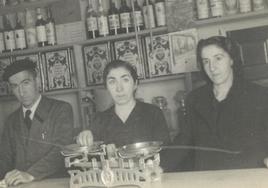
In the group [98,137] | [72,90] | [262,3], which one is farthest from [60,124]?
[262,3]

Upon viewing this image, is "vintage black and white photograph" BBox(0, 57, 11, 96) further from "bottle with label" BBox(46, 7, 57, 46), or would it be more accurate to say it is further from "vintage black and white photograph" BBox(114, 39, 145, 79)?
"vintage black and white photograph" BBox(114, 39, 145, 79)

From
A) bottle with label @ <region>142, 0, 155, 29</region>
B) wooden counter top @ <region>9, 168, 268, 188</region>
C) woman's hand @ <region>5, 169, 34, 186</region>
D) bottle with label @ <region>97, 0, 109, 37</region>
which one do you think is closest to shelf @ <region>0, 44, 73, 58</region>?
bottle with label @ <region>97, 0, 109, 37</region>

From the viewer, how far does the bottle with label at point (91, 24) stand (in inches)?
52.5

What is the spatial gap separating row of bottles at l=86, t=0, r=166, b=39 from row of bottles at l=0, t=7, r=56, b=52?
0.39 feet

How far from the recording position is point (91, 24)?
1357 millimetres

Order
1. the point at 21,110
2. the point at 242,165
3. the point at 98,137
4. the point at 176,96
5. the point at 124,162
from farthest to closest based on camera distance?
the point at 176,96
the point at 21,110
the point at 98,137
the point at 242,165
the point at 124,162

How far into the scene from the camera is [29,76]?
115cm

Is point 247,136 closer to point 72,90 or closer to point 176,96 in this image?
point 176,96

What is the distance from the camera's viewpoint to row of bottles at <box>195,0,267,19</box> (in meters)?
1.21

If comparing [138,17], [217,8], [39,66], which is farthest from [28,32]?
[217,8]

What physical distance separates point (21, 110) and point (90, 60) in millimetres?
301

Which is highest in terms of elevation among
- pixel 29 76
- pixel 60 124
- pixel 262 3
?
pixel 262 3

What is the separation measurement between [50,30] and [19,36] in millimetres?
122

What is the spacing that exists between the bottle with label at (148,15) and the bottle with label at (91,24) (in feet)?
0.50
